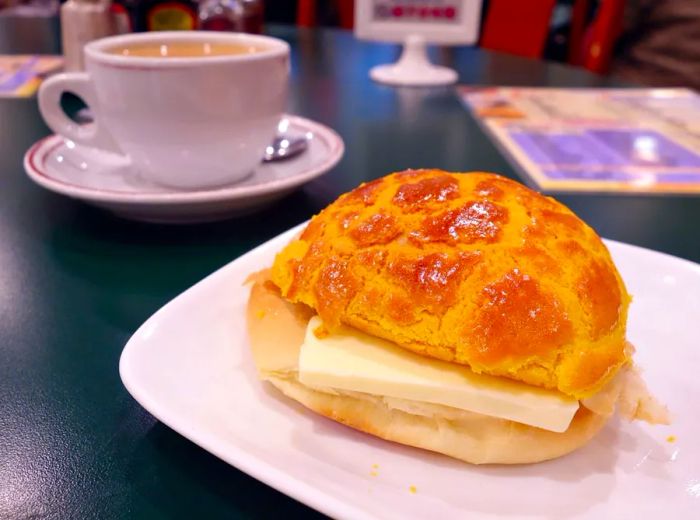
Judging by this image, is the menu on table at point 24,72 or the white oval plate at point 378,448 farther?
the menu on table at point 24,72

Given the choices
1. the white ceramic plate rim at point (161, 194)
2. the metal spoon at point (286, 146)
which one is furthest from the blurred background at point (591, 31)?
the white ceramic plate rim at point (161, 194)

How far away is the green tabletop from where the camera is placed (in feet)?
1.68

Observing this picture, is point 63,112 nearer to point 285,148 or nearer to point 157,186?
point 157,186

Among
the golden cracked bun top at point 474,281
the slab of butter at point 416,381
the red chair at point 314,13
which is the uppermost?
the golden cracked bun top at point 474,281

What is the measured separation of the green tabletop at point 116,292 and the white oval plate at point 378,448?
0.04m

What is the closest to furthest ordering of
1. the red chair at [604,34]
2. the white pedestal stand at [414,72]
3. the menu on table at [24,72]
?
1. the menu on table at [24,72]
2. the white pedestal stand at [414,72]
3. the red chair at [604,34]

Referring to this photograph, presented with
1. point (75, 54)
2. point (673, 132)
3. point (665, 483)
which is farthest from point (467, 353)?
point (75, 54)

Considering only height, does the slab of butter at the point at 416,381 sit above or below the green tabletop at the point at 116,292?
above

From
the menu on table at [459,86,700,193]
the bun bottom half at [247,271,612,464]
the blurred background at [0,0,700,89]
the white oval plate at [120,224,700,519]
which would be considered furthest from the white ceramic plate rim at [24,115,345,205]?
the blurred background at [0,0,700,89]

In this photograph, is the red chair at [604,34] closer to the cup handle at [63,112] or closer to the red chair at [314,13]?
the red chair at [314,13]

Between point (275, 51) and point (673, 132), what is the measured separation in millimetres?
1083

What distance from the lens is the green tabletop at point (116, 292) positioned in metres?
0.51

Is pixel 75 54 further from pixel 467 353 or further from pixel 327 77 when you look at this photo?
pixel 467 353

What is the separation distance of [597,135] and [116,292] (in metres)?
1.21
